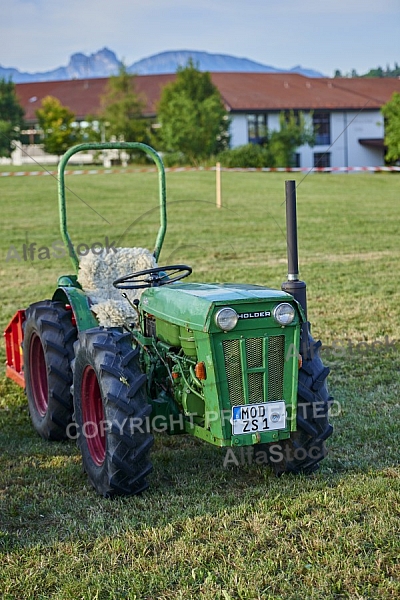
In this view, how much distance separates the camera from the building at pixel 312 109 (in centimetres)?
5273

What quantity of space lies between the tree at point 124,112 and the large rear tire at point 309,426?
141 feet

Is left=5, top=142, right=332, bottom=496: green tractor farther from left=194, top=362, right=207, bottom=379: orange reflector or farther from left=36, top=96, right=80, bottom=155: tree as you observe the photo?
left=36, top=96, right=80, bottom=155: tree

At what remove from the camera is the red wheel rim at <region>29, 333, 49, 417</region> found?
5.65 metres

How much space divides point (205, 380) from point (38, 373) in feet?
6.82

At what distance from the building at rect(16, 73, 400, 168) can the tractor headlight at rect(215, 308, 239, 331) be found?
47.1 m

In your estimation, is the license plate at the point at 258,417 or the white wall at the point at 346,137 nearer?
the license plate at the point at 258,417

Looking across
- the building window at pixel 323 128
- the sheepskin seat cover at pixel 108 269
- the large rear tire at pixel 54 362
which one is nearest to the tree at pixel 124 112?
the building window at pixel 323 128

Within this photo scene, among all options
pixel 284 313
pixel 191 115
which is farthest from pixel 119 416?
pixel 191 115

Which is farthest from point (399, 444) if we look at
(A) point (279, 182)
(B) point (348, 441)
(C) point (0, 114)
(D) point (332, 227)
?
(C) point (0, 114)

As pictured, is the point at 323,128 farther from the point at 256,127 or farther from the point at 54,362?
the point at 54,362

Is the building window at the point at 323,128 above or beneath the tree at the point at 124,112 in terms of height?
beneath

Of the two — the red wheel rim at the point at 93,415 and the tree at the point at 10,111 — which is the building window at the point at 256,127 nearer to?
the tree at the point at 10,111

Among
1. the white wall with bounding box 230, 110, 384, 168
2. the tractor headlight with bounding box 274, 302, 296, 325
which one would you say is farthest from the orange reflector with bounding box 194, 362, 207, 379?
the white wall with bounding box 230, 110, 384, 168

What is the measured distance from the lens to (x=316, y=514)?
12.7 feet
